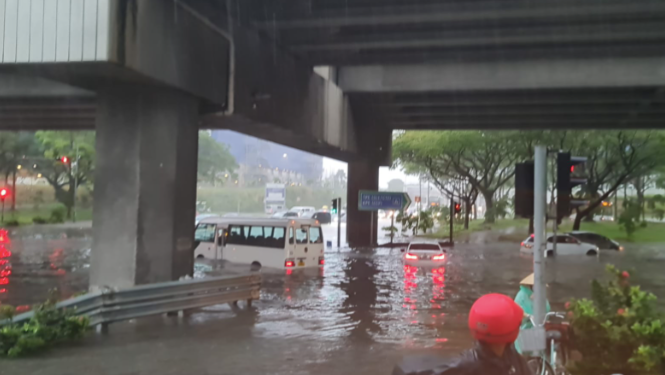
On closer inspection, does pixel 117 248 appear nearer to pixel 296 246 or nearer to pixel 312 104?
pixel 312 104

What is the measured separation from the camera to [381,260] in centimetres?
2694

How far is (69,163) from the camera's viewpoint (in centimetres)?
4553

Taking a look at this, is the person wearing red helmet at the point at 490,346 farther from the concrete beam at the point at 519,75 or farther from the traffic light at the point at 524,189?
the concrete beam at the point at 519,75

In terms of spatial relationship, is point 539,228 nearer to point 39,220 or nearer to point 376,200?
point 376,200

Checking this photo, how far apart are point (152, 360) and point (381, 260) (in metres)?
19.5

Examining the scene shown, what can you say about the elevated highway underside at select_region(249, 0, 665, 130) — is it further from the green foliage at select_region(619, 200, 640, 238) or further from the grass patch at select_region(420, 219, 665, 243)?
the grass patch at select_region(420, 219, 665, 243)

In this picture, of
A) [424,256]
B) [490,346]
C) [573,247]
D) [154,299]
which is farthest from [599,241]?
[490,346]

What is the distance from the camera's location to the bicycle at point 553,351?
497cm

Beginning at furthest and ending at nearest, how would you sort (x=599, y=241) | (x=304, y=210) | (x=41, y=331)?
(x=304, y=210), (x=599, y=241), (x=41, y=331)

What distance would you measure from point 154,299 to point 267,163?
50523 millimetres

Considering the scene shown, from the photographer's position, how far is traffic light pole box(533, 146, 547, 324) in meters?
5.30

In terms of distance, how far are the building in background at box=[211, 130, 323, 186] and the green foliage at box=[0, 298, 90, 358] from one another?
45271mm

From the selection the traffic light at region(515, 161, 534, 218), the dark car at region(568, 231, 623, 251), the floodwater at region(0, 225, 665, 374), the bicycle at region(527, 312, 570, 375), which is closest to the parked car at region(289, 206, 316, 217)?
the dark car at region(568, 231, 623, 251)

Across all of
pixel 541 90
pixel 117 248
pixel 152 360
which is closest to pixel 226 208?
pixel 541 90
